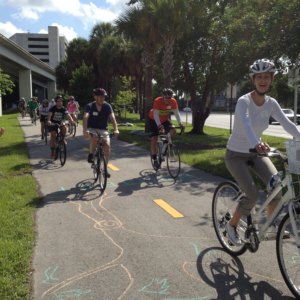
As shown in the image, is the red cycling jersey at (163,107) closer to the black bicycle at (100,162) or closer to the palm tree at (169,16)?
the black bicycle at (100,162)

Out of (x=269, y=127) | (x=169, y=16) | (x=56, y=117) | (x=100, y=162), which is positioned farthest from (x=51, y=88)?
(x=100, y=162)

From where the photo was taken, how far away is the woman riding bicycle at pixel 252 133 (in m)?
4.30

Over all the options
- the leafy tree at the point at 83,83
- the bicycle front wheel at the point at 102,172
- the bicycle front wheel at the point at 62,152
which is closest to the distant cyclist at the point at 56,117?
the bicycle front wheel at the point at 62,152

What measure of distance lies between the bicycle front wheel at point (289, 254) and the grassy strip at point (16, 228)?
2.28 metres

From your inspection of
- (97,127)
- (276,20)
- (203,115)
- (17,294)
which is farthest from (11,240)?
(203,115)

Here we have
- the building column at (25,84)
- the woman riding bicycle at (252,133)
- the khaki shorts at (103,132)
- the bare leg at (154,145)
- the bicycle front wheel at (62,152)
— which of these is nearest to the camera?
the woman riding bicycle at (252,133)

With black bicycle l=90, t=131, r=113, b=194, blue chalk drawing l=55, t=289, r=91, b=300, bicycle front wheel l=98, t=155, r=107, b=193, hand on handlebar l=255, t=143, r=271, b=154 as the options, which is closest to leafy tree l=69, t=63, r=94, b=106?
black bicycle l=90, t=131, r=113, b=194

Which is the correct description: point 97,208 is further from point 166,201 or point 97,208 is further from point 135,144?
point 135,144

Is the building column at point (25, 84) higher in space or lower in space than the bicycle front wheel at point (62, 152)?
higher

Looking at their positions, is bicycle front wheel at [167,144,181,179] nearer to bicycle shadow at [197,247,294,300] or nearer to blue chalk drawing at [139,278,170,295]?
bicycle shadow at [197,247,294,300]

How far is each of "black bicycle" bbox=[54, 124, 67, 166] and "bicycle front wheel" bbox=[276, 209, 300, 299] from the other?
8682mm

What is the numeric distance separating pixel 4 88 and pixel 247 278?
20561 mm

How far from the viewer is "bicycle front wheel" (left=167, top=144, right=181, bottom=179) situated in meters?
9.84

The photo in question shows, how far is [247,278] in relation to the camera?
432 cm
